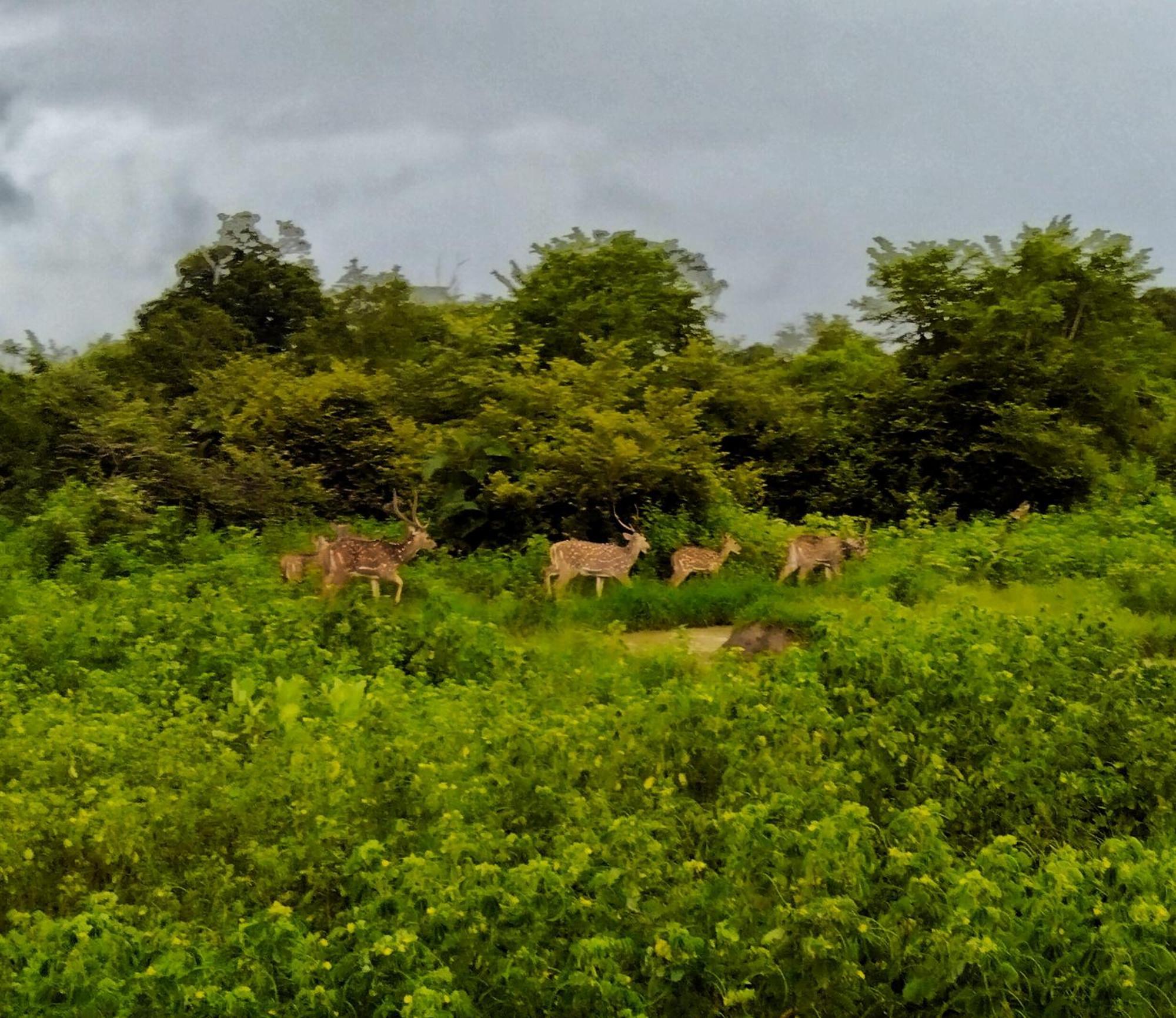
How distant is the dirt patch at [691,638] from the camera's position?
24.3 ft

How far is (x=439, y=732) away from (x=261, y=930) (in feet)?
5.36

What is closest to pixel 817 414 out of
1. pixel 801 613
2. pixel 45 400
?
pixel 801 613

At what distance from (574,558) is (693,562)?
1.12 m

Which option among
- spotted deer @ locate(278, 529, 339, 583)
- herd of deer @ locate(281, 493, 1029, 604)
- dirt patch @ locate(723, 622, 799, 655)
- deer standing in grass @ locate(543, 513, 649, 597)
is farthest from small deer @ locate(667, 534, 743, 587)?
spotted deer @ locate(278, 529, 339, 583)

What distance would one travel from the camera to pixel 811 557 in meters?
9.20

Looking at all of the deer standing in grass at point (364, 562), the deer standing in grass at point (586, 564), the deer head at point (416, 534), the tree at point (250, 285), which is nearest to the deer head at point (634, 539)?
the deer standing in grass at point (586, 564)

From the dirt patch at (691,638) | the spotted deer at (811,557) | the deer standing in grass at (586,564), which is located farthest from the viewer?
the spotted deer at (811,557)

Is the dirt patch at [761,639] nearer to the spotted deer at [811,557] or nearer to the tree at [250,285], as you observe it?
the spotted deer at [811,557]

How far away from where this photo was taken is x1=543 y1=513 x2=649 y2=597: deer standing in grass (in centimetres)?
860

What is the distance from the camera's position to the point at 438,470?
11.1m

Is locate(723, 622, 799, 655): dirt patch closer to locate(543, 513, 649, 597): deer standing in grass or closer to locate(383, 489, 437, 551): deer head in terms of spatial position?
locate(543, 513, 649, 597): deer standing in grass

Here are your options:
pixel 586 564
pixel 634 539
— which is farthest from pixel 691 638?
pixel 634 539

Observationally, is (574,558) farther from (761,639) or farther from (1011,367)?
(1011,367)

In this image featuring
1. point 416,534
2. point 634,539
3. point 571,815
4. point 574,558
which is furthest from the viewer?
point 634,539
